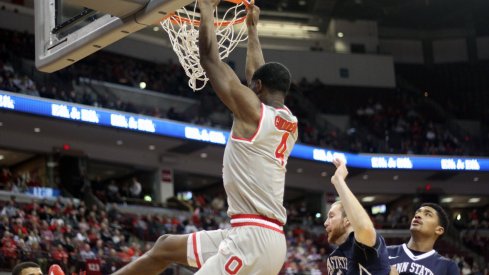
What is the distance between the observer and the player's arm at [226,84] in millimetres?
4555

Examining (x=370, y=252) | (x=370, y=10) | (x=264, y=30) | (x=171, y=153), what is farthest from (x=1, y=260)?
(x=370, y=10)

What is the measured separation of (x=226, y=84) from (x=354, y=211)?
1.03 metres

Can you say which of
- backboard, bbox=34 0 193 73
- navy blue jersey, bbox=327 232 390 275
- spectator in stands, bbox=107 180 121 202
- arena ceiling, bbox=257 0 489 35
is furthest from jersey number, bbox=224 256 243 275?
arena ceiling, bbox=257 0 489 35

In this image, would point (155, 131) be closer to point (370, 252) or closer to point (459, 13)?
point (459, 13)

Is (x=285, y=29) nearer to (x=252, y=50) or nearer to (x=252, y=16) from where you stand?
(x=252, y=16)

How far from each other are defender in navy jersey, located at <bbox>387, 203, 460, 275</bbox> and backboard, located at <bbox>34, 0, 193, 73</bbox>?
7.34 feet

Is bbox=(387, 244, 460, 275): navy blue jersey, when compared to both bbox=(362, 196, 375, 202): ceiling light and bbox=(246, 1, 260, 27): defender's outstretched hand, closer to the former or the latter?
bbox=(246, 1, 260, 27): defender's outstretched hand

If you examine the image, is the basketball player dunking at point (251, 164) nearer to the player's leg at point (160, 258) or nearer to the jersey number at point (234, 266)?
the jersey number at point (234, 266)

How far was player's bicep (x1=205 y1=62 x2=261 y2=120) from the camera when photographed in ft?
14.9

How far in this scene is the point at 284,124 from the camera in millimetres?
4727

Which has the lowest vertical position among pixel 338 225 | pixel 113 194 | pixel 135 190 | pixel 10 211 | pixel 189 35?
pixel 338 225

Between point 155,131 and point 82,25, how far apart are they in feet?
60.3

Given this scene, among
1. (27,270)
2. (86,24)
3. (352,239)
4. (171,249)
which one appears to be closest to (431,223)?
(352,239)

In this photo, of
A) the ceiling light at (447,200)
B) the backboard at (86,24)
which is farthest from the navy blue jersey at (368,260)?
the ceiling light at (447,200)
